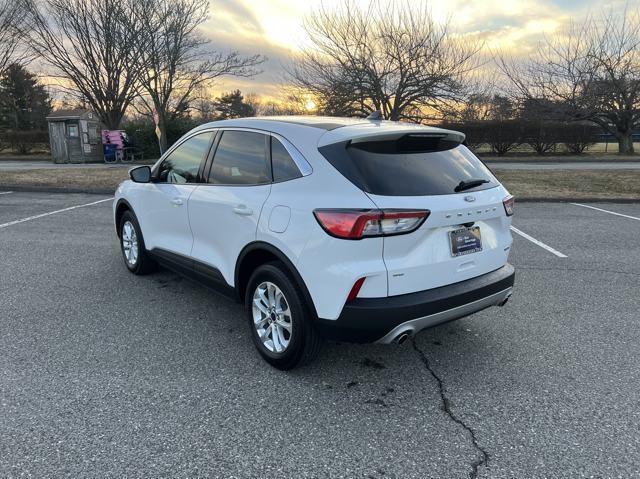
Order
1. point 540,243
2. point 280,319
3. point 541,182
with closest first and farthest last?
point 280,319 < point 540,243 < point 541,182

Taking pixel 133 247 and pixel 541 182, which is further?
pixel 541 182

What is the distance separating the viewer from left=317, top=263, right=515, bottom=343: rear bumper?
271 centimetres

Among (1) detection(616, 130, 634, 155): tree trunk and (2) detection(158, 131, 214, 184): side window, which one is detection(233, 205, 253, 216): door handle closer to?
(2) detection(158, 131, 214, 184): side window

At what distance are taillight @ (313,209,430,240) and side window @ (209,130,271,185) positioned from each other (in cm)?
75

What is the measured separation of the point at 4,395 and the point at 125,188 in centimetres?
280

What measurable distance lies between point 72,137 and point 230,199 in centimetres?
2347

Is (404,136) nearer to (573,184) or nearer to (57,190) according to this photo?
(57,190)

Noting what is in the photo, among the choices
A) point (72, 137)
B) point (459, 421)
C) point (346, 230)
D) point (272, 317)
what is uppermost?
point (72, 137)

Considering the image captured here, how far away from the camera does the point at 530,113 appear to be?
87.9 feet

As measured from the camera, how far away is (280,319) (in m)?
3.19

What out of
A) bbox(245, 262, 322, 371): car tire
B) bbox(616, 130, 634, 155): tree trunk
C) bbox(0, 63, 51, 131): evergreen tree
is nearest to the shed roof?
bbox(0, 63, 51, 131): evergreen tree

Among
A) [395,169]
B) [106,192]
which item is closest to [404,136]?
[395,169]

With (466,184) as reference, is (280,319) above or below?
below

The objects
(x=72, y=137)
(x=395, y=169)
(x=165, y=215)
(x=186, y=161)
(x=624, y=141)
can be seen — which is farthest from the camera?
(x=624, y=141)
